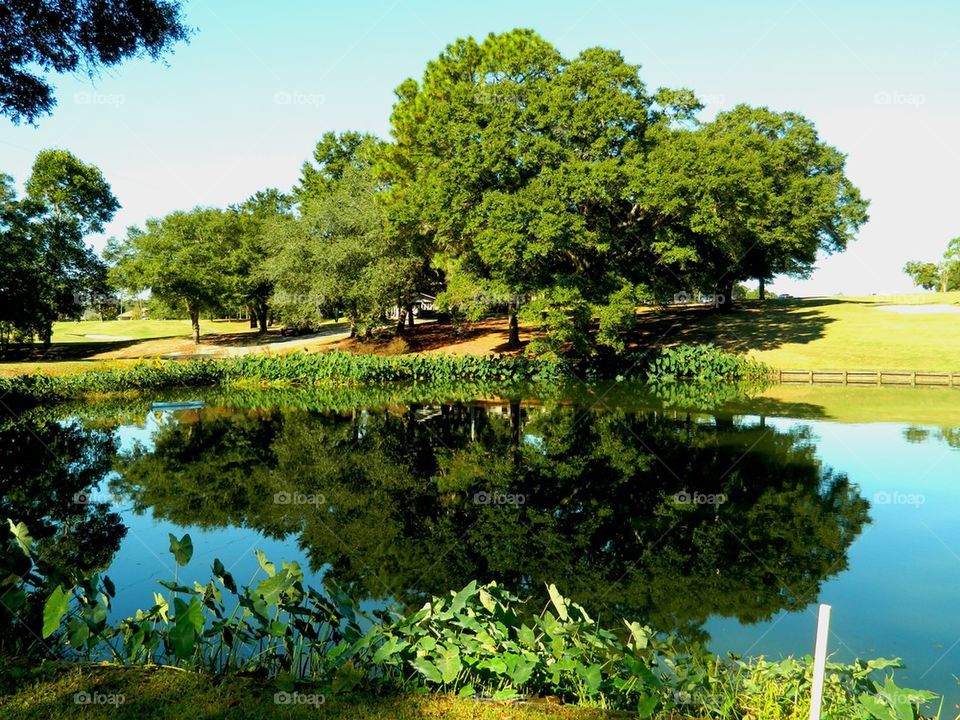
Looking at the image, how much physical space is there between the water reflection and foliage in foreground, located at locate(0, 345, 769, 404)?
50.3 ft

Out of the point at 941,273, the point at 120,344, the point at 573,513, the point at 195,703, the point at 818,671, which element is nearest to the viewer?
the point at 818,671

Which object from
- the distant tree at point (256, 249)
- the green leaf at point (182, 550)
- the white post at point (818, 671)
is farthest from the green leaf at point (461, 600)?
the distant tree at point (256, 249)

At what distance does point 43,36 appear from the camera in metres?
13.2

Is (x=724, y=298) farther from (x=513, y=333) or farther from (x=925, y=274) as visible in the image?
(x=925, y=274)

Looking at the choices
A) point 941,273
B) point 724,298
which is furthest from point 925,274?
point 724,298

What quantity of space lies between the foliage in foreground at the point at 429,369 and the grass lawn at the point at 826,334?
16.4 feet

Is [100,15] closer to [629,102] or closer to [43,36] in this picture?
[43,36]

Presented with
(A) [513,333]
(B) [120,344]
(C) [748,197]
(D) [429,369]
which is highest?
(C) [748,197]

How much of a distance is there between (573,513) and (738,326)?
42.5 meters

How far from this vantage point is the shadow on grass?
151 feet

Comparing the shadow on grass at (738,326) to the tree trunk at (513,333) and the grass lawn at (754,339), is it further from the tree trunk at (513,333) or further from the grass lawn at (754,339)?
the tree trunk at (513,333)

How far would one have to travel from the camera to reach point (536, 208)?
113 feet

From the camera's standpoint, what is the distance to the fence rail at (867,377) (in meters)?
34.7

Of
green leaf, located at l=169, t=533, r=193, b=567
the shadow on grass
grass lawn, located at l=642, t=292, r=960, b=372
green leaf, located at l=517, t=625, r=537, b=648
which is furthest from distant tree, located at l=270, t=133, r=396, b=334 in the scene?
green leaf, located at l=517, t=625, r=537, b=648
